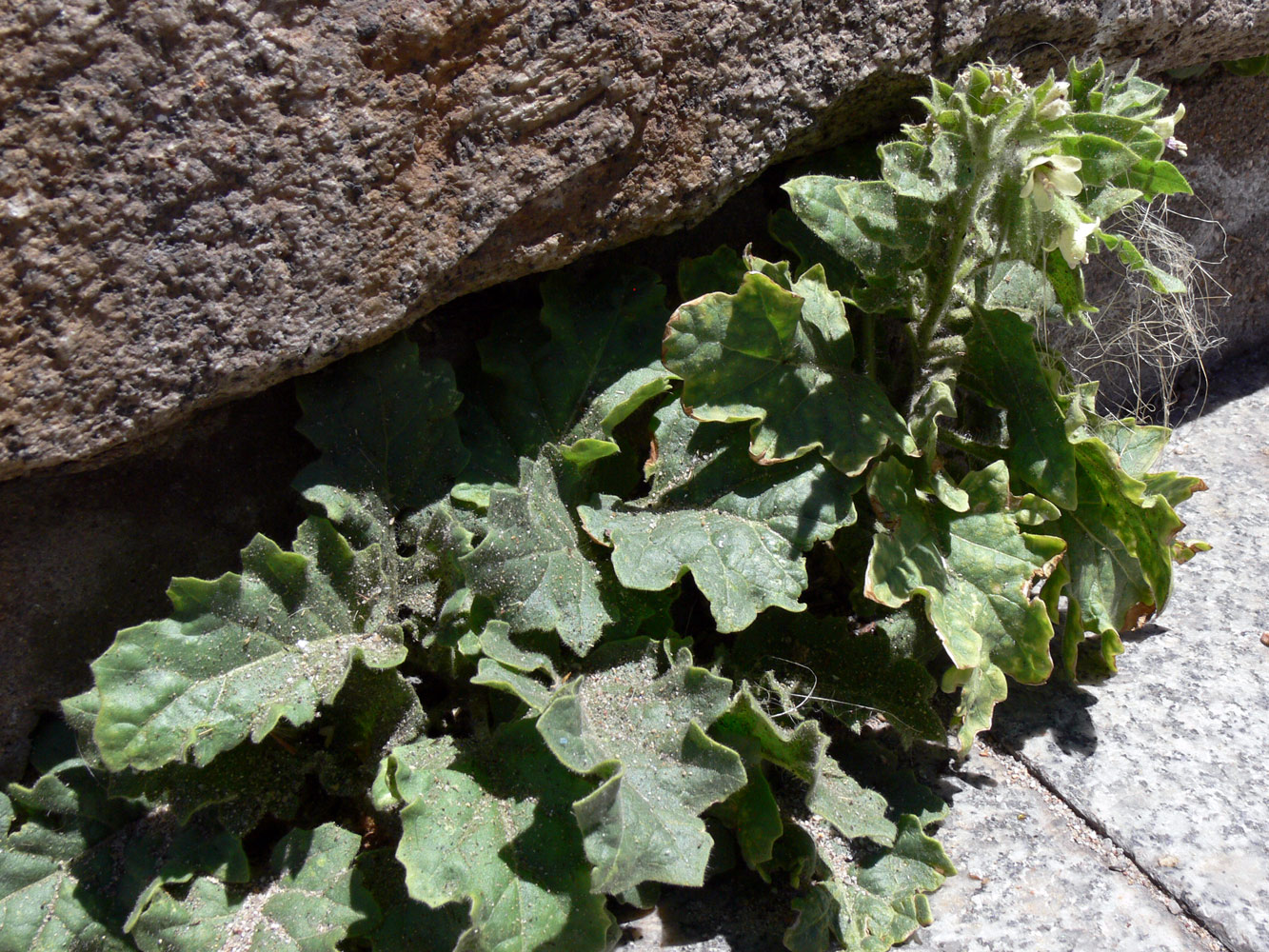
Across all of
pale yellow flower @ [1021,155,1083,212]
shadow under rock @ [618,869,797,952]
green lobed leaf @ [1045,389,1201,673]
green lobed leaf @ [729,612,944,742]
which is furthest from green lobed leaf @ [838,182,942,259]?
shadow under rock @ [618,869,797,952]

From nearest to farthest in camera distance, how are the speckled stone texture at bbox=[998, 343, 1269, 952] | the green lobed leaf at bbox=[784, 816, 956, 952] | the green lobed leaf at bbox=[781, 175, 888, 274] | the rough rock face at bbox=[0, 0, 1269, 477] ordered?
the rough rock face at bbox=[0, 0, 1269, 477]
the green lobed leaf at bbox=[784, 816, 956, 952]
the speckled stone texture at bbox=[998, 343, 1269, 952]
the green lobed leaf at bbox=[781, 175, 888, 274]

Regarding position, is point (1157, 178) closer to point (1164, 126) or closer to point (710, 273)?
point (1164, 126)

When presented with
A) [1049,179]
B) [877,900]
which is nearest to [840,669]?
[877,900]

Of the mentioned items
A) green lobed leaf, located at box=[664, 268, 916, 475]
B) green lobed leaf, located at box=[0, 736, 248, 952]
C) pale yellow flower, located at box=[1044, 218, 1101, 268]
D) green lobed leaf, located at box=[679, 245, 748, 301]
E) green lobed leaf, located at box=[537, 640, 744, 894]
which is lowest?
green lobed leaf, located at box=[0, 736, 248, 952]

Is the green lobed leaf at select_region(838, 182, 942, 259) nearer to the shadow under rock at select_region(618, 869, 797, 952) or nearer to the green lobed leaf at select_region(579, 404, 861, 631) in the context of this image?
the green lobed leaf at select_region(579, 404, 861, 631)

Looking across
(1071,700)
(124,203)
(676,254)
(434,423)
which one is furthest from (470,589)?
(1071,700)

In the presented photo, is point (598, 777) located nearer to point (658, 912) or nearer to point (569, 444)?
point (658, 912)
